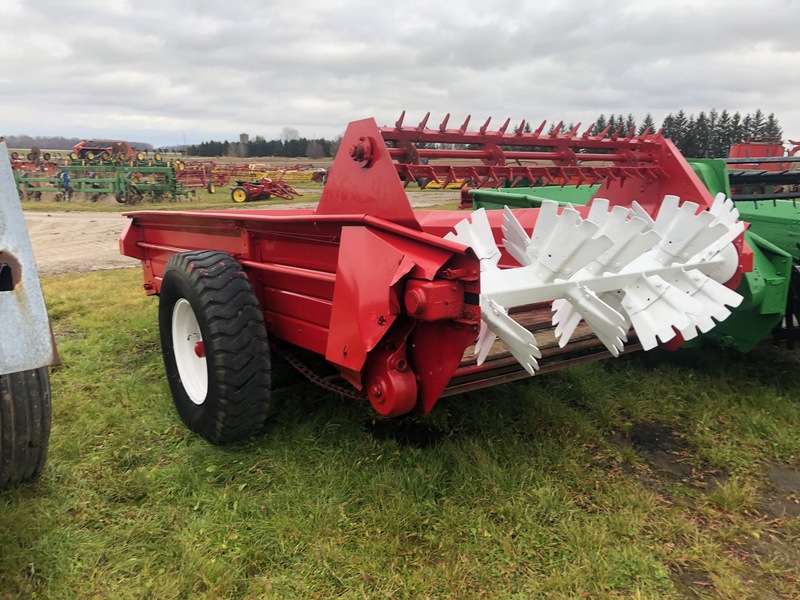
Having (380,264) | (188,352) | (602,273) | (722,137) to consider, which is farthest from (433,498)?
(722,137)

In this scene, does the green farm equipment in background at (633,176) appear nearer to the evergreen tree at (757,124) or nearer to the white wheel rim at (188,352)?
the white wheel rim at (188,352)

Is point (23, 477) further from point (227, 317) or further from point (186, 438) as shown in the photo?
point (227, 317)

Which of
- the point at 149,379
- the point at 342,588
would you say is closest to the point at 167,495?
the point at 342,588

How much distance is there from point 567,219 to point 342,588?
159 centimetres

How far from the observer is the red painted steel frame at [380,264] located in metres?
2.05

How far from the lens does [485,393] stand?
3607 mm

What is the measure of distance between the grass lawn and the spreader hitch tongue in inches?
28.5

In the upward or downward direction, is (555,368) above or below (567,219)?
below

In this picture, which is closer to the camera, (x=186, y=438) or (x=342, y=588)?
(x=342, y=588)

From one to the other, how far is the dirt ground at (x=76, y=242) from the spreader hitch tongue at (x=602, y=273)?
15.3 feet

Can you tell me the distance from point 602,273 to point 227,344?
1720 millimetres

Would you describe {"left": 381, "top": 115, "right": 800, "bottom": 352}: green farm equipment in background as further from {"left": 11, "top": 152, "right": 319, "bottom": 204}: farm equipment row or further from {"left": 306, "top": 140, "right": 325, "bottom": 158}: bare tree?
{"left": 306, "top": 140, "right": 325, "bottom": 158}: bare tree

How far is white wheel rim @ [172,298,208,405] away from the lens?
333 cm

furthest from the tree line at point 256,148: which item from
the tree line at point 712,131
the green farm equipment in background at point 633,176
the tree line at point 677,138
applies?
the green farm equipment in background at point 633,176
